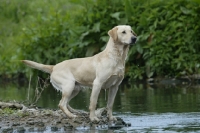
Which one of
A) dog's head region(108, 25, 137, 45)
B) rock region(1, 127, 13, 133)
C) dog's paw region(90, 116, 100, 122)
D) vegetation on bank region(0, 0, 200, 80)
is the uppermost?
vegetation on bank region(0, 0, 200, 80)

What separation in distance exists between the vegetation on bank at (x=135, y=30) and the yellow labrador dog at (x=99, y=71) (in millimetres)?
9929

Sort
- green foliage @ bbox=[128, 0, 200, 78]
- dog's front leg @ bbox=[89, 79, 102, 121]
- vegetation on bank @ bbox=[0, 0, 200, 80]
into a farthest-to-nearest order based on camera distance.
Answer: vegetation on bank @ bbox=[0, 0, 200, 80] < green foliage @ bbox=[128, 0, 200, 78] < dog's front leg @ bbox=[89, 79, 102, 121]

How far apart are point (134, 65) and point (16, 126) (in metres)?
13.1

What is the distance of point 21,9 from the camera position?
3381 centimetres

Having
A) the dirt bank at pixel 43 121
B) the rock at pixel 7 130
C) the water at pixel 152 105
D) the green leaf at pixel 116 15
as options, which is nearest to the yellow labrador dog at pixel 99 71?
the dirt bank at pixel 43 121

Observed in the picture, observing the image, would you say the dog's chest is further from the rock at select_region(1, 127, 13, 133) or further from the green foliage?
the green foliage

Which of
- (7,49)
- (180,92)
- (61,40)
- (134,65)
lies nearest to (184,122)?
(180,92)

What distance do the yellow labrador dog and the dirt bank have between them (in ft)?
0.66

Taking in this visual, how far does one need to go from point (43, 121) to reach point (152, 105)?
4017mm

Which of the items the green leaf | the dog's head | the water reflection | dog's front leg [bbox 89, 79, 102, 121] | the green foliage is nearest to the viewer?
the dog's head

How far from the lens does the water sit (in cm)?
1131

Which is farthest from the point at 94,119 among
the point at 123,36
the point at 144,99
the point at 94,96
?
the point at 144,99

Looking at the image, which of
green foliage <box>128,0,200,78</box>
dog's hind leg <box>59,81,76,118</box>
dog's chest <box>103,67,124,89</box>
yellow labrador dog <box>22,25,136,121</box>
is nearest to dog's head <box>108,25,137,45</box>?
yellow labrador dog <box>22,25,136,121</box>

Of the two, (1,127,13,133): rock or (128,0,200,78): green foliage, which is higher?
(128,0,200,78): green foliage
